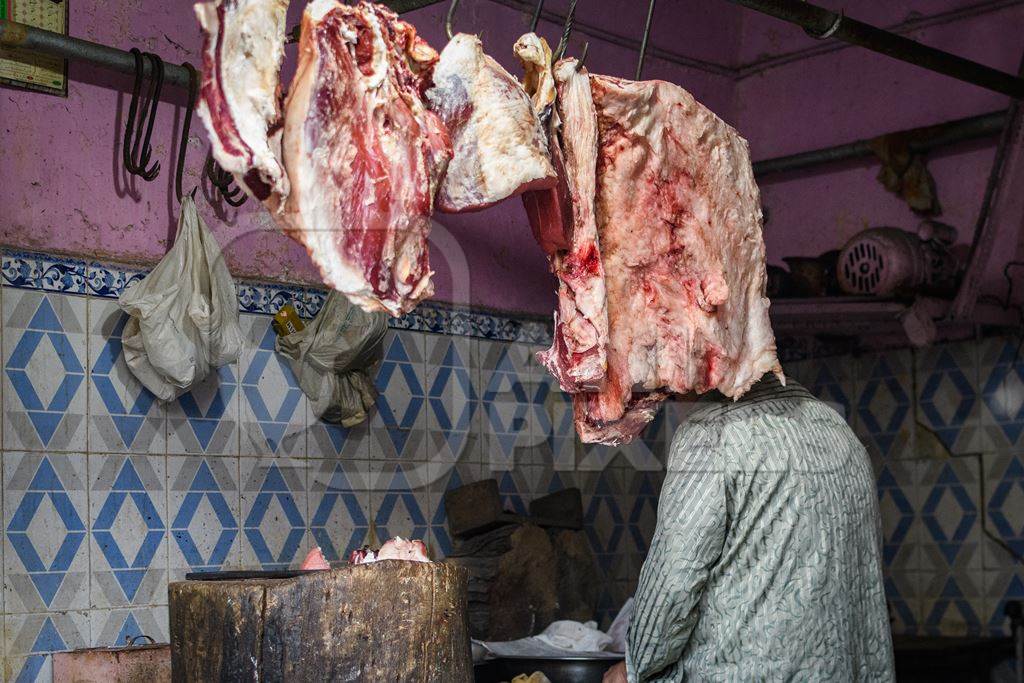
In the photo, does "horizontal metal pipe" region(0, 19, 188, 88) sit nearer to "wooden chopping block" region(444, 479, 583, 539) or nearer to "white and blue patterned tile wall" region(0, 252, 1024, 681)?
"white and blue patterned tile wall" region(0, 252, 1024, 681)

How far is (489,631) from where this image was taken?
15.4 ft

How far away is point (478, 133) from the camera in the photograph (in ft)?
8.14

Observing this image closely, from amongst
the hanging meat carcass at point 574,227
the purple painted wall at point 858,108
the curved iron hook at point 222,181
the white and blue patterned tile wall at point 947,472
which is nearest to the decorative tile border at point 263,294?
the curved iron hook at point 222,181

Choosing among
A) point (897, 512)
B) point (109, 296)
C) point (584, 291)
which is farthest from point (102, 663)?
point (897, 512)

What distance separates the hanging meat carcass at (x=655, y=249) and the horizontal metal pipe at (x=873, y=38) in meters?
0.36

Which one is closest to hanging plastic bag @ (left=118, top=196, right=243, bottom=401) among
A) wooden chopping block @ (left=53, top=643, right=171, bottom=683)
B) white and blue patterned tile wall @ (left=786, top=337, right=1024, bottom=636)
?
wooden chopping block @ (left=53, top=643, right=171, bottom=683)

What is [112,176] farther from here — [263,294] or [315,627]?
[315,627]

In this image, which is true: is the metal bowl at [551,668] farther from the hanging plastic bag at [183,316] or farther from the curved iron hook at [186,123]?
the curved iron hook at [186,123]

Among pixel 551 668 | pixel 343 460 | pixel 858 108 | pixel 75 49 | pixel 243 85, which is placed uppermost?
pixel 858 108

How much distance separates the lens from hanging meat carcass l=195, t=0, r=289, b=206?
2047 millimetres

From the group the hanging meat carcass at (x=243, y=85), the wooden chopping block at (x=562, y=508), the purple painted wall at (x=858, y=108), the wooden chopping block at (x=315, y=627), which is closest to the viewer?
the hanging meat carcass at (x=243, y=85)

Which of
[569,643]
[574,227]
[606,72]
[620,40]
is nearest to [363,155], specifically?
[574,227]

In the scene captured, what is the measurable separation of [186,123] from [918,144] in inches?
124

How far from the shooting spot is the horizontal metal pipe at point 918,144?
5250mm
